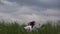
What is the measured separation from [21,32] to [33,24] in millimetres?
330

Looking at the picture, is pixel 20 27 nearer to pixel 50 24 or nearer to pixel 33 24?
pixel 33 24

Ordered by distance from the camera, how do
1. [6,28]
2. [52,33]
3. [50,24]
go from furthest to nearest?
[50,24]
[6,28]
[52,33]

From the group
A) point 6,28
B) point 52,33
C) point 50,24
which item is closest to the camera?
point 52,33

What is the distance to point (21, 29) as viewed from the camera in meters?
3.51

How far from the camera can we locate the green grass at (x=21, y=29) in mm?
3357

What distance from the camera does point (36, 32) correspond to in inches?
133

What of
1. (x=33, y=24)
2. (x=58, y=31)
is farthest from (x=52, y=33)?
(x=33, y=24)

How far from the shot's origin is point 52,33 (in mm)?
3295

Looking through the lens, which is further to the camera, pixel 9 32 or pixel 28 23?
pixel 28 23

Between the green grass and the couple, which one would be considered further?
the couple

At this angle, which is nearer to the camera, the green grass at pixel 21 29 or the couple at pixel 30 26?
the green grass at pixel 21 29

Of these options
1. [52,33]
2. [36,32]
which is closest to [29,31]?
[36,32]

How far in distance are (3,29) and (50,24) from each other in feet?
2.67

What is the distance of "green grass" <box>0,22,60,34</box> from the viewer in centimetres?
336
